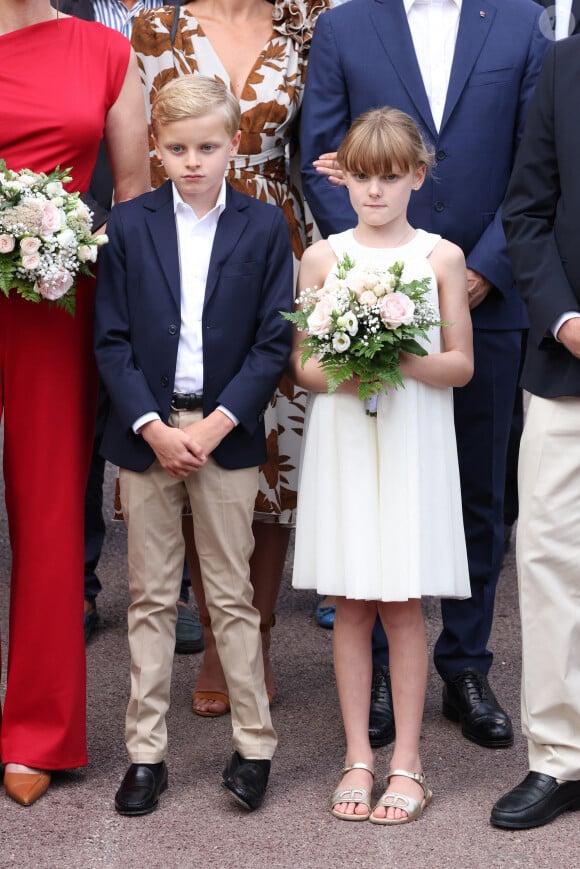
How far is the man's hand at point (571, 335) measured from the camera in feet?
13.7

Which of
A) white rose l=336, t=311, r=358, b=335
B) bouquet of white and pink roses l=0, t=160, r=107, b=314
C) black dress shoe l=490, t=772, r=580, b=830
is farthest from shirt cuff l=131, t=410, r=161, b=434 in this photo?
black dress shoe l=490, t=772, r=580, b=830

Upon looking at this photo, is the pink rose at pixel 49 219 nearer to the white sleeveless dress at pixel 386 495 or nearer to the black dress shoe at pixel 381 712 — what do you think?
the white sleeveless dress at pixel 386 495

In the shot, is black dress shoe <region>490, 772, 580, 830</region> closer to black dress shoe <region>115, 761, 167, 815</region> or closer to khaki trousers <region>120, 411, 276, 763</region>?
khaki trousers <region>120, 411, 276, 763</region>

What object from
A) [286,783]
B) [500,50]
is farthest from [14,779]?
[500,50]

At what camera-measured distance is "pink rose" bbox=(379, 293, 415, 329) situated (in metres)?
4.16

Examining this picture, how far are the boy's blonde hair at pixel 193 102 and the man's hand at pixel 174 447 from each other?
94 centimetres

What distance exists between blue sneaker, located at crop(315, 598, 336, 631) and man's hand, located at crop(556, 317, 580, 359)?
241 cm

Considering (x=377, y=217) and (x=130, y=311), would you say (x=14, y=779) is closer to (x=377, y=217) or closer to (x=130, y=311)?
(x=130, y=311)

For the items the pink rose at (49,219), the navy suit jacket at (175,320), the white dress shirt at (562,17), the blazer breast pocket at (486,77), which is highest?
the white dress shirt at (562,17)

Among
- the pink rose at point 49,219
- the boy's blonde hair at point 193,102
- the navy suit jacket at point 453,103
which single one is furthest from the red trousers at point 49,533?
the navy suit jacket at point 453,103

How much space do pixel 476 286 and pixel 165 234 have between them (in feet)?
3.63

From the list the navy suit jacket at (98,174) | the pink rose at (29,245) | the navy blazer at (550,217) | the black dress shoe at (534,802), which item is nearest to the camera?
the pink rose at (29,245)

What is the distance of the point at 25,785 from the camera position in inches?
180

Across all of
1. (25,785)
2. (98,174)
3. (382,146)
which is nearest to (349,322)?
(382,146)
